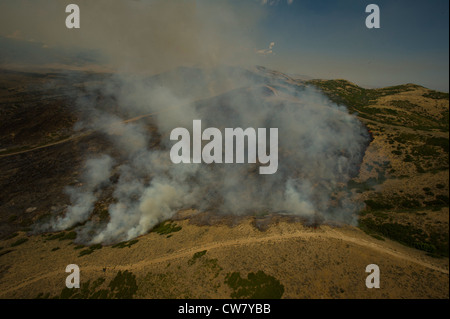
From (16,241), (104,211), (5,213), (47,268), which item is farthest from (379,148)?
(5,213)

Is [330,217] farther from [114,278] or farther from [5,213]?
[5,213]

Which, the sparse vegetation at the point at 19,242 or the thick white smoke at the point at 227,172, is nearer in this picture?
the sparse vegetation at the point at 19,242

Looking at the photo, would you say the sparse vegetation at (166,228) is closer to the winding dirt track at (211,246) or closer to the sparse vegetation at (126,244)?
the sparse vegetation at (126,244)

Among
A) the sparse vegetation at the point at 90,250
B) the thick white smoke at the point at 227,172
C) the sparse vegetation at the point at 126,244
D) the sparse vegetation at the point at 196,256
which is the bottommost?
the sparse vegetation at the point at 90,250

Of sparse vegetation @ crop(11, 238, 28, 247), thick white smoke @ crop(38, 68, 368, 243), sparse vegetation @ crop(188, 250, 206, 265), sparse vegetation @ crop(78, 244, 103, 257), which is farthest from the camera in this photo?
thick white smoke @ crop(38, 68, 368, 243)

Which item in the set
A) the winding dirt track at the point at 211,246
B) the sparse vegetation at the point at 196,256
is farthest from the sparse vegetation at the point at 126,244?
the sparse vegetation at the point at 196,256

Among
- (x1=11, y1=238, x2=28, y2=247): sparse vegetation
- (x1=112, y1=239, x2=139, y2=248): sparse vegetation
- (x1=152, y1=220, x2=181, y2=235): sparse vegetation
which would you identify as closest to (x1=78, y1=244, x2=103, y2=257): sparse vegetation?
(x1=112, y1=239, x2=139, y2=248): sparse vegetation

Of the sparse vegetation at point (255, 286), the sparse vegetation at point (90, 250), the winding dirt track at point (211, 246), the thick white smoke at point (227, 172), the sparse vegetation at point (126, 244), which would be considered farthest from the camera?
the thick white smoke at point (227, 172)

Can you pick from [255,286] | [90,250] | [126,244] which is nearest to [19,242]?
[90,250]

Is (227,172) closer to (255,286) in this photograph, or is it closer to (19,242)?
(255,286)

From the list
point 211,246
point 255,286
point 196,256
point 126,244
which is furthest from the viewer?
point 126,244

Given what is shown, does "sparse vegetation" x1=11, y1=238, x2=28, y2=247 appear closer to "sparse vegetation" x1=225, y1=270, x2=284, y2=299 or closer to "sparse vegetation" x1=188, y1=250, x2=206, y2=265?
"sparse vegetation" x1=188, y1=250, x2=206, y2=265

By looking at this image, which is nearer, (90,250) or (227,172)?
(90,250)
